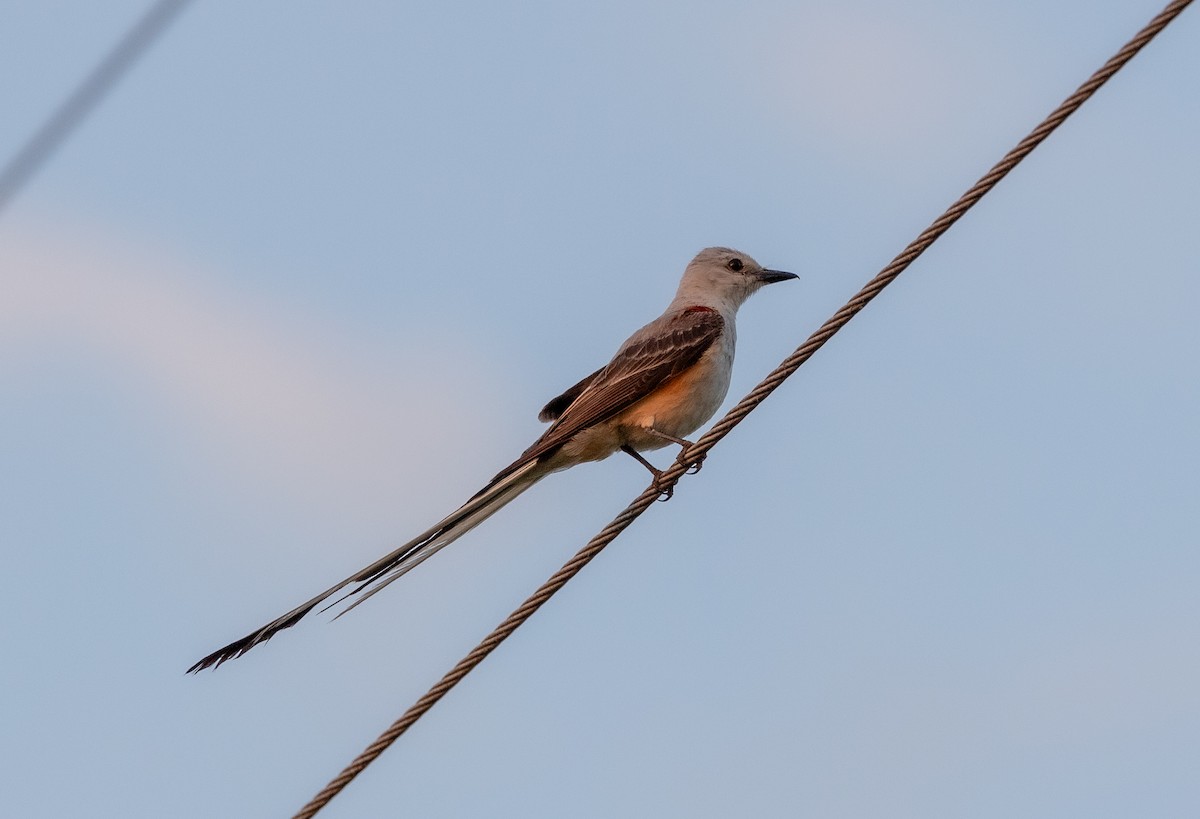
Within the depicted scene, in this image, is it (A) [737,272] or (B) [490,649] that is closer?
(B) [490,649]

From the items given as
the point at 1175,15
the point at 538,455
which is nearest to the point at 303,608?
the point at 538,455

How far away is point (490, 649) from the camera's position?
14.4 feet

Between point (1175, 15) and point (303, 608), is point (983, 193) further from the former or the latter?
point (303, 608)

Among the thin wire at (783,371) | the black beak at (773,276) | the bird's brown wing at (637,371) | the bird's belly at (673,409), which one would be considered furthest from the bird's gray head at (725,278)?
the thin wire at (783,371)

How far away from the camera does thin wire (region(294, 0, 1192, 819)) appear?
12.9 ft

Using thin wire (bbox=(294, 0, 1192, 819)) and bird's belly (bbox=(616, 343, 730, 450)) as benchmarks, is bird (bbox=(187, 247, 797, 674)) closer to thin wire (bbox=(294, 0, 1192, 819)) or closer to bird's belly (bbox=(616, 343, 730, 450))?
bird's belly (bbox=(616, 343, 730, 450))

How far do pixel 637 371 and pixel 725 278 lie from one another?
57.4 inches

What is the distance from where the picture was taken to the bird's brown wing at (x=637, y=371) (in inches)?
285

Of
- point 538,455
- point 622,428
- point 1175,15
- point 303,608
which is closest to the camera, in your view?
point 1175,15

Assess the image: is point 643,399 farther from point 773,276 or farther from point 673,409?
point 773,276

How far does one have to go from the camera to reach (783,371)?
476 centimetres

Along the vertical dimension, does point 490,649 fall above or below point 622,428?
below

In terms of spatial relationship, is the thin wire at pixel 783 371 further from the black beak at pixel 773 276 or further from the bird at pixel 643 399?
the black beak at pixel 773 276

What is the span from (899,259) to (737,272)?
13.8ft
